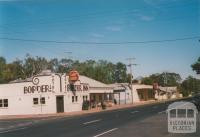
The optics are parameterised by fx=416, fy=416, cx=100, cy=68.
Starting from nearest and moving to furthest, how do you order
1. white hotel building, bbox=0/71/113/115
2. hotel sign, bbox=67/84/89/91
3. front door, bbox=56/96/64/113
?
1. white hotel building, bbox=0/71/113/115
2. front door, bbox=56/96/64/113
3. hotel sign, bbox=67/84/89/91

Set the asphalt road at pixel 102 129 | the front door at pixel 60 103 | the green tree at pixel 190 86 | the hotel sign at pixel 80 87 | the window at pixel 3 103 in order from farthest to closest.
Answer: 1. the green tree at pixel 190 86
2. the hotel sign at pixel 80 87
3. the window at pixel 3 103
4. the front door at pixel 60 103
5. the asphalt road at pixel 102 129

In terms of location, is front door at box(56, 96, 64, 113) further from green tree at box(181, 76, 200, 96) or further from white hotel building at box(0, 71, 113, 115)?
green tree at box(181, 76, 200, 96)

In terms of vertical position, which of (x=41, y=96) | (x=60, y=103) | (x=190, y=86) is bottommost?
(x=190, y=86)

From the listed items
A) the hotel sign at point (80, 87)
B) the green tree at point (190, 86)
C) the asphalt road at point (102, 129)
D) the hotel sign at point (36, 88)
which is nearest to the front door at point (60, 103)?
the hotel sign at point (36, 88)

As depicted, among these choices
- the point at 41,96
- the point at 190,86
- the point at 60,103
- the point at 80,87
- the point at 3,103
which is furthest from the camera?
the point at 190,86

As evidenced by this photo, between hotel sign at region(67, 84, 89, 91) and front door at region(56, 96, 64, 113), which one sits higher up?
hotel sign at region(67, 84, 89, 91)

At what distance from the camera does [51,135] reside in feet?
71.0

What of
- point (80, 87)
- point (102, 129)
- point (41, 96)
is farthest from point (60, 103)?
point (102, 129)

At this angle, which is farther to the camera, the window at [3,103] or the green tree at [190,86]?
the green tree at [190,86]

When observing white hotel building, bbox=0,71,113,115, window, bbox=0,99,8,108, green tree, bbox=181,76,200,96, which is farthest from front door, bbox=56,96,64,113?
green tree, bbox=181,76,200,96

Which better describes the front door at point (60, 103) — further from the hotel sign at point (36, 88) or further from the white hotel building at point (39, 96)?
the hotel sign at point (36, 88)

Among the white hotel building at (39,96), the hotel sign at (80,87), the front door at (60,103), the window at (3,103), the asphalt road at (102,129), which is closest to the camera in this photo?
the asphalt road at (102,129)

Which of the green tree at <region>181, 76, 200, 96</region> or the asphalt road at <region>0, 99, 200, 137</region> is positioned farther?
the green tree at <region>181, 76, 200, 96</region>

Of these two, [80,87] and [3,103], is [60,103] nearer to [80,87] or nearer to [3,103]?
[80,87]
